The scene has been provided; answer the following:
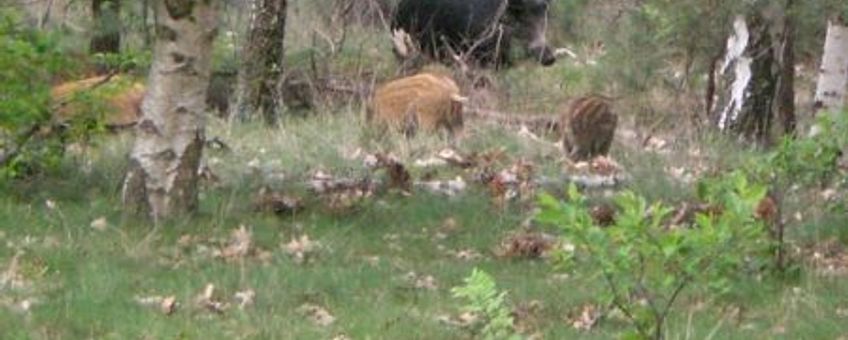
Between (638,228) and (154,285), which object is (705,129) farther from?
(638,228)

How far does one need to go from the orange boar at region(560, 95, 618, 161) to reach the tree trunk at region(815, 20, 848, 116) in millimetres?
1737

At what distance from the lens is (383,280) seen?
8953 millimetres

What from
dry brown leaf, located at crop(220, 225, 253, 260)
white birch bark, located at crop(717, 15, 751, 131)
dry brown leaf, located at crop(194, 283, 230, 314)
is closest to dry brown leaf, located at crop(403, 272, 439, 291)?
dry brown leaf, located at crop(220, 225, 253, 260)

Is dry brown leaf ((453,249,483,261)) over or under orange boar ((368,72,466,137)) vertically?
over

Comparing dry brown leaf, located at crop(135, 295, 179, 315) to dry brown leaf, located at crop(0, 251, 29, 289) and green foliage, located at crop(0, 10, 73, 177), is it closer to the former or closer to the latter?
dry brown leaf, located at crop(0, 251, 29, 289)

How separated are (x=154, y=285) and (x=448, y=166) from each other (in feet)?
16.3

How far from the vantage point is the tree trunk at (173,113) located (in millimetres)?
10055

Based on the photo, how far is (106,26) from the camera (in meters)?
17.2

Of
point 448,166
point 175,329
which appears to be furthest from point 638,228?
point 448,166

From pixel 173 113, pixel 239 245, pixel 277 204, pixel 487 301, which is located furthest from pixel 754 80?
pixel 487 301

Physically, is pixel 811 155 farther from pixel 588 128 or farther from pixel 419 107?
pixel 419 107

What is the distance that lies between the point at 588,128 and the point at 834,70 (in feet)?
7.16

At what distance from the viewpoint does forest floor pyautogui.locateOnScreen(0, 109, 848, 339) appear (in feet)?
26.0

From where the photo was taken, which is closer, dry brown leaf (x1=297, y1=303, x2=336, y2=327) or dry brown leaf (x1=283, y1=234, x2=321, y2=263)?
dry brown leaf (x1=297, y1=303, x2=336, y2=327)
